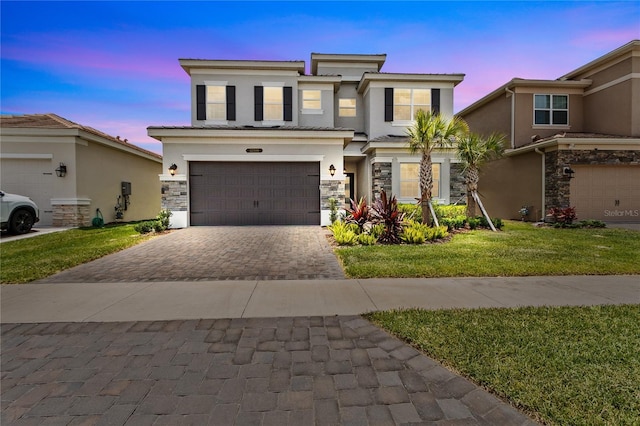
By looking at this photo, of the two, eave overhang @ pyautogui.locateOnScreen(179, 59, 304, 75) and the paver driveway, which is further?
eave overhang @ pyautogui.locateOnScreen(179, 59, 304, 75)

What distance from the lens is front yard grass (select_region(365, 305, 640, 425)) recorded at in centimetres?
224

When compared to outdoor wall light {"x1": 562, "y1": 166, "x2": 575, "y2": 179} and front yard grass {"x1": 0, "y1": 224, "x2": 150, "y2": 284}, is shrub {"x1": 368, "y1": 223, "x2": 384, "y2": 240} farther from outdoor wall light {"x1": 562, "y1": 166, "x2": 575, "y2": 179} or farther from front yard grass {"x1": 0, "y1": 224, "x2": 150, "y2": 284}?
outdoor wall light {"x1": 562, "y1": 166, "x2": 575, "y2": 179}

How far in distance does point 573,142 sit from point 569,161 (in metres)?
0.85

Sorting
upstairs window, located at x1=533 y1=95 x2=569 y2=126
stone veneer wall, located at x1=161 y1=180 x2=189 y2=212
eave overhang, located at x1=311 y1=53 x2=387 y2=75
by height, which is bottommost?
stone veneer wall, located at x1=161 y1=180 x2=189 y2=212

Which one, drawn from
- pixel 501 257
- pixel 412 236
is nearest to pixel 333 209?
pixel 412 236

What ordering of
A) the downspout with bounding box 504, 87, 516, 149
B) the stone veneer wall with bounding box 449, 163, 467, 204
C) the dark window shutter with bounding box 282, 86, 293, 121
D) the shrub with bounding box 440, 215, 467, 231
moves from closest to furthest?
the shrub with bounding box 440, 215, 467, 231 < the stone veneer wall with bounding box 449, 163, 467, 204 < the dark window shutter with bounding box 282, 86, 293, 121 < the downspout with bounding box 504, 87, 516, 149

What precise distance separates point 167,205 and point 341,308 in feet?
36.0

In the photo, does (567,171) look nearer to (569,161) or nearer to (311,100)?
(569,161)

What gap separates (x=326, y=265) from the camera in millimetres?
6773

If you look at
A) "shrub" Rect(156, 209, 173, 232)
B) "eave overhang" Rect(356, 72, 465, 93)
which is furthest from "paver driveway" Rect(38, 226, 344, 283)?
"eave overhang" Rect(356, 72, 465, 93)

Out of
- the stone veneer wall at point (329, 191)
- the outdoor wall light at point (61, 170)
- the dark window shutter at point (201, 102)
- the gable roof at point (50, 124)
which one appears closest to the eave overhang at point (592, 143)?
the stone veneer wall at point (329, 191)

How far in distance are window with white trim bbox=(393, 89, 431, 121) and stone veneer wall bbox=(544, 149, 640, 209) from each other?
22.0 ft

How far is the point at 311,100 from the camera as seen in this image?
17.4m

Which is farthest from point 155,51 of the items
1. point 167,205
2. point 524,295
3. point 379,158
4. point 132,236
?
point 524,295
